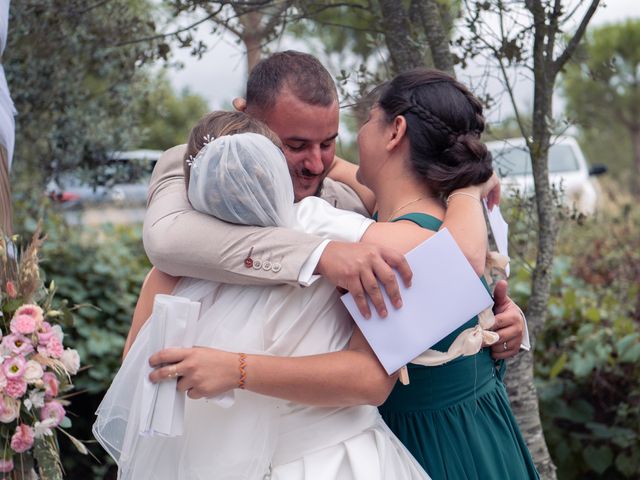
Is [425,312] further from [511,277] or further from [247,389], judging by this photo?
[511,277]

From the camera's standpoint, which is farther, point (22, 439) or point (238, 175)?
point (22, 439)

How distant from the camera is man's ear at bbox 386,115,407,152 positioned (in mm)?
2000

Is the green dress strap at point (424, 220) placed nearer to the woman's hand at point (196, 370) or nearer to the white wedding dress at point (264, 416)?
the white wedding dress at point (264, 416)

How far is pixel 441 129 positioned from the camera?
77.9 inches

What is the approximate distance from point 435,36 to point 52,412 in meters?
1.81

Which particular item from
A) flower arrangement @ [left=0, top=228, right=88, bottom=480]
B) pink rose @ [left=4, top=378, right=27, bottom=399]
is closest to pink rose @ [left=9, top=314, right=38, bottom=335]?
flower arrangement @ [left=0, top=228, right=88, bottom=480]

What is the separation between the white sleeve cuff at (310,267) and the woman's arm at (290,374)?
16 centimetres

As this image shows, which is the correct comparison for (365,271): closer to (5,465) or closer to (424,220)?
(424,220)

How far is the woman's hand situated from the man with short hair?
189 millimetres

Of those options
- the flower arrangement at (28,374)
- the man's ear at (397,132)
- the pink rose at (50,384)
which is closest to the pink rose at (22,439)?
the flower arrangement at (28,374)

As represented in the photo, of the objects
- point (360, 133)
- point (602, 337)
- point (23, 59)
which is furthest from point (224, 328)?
point (23, 59)

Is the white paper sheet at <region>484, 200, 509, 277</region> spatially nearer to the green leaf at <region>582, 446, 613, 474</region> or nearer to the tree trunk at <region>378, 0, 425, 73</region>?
the tree trunk at <region>378, 0, 425, 73</region>

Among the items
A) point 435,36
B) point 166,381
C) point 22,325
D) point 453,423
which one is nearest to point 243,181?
point 166,381

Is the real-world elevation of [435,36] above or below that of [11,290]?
above
